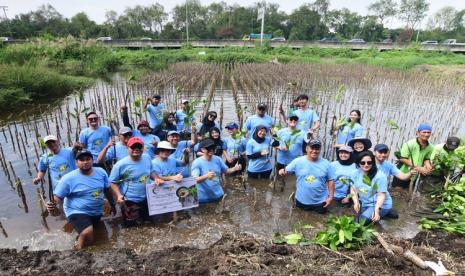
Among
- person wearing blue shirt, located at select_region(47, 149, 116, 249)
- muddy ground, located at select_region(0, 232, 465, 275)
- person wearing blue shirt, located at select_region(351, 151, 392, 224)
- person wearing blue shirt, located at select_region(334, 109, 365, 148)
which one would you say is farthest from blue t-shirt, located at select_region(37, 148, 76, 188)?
person wearing blue shirt, located at select_region(334, 109, 365, 148)

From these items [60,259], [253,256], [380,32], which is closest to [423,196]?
[253,256]

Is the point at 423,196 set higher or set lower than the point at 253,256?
lower

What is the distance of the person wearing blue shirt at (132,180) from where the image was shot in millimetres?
5344

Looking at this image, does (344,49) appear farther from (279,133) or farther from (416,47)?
(279,133)

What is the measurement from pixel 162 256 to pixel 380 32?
2911 inches

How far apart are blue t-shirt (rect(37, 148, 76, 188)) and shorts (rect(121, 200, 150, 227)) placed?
1423mm

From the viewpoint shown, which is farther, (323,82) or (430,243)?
(323,82)

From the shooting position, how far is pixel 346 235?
4484mm

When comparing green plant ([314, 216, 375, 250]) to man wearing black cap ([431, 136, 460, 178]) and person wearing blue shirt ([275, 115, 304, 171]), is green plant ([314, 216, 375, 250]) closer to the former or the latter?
person wearing blue shirt ([275, 115, 304, 171])

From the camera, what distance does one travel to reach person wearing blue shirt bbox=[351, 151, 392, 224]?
5.35 meters

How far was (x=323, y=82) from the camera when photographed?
20078mm

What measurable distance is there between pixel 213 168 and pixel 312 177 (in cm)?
183

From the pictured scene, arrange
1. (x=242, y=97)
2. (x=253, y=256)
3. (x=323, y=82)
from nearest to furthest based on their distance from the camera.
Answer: (x=253, y=256), (x=242, y=97), (x=323, y=82)

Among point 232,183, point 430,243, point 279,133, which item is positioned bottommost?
point 232,183
